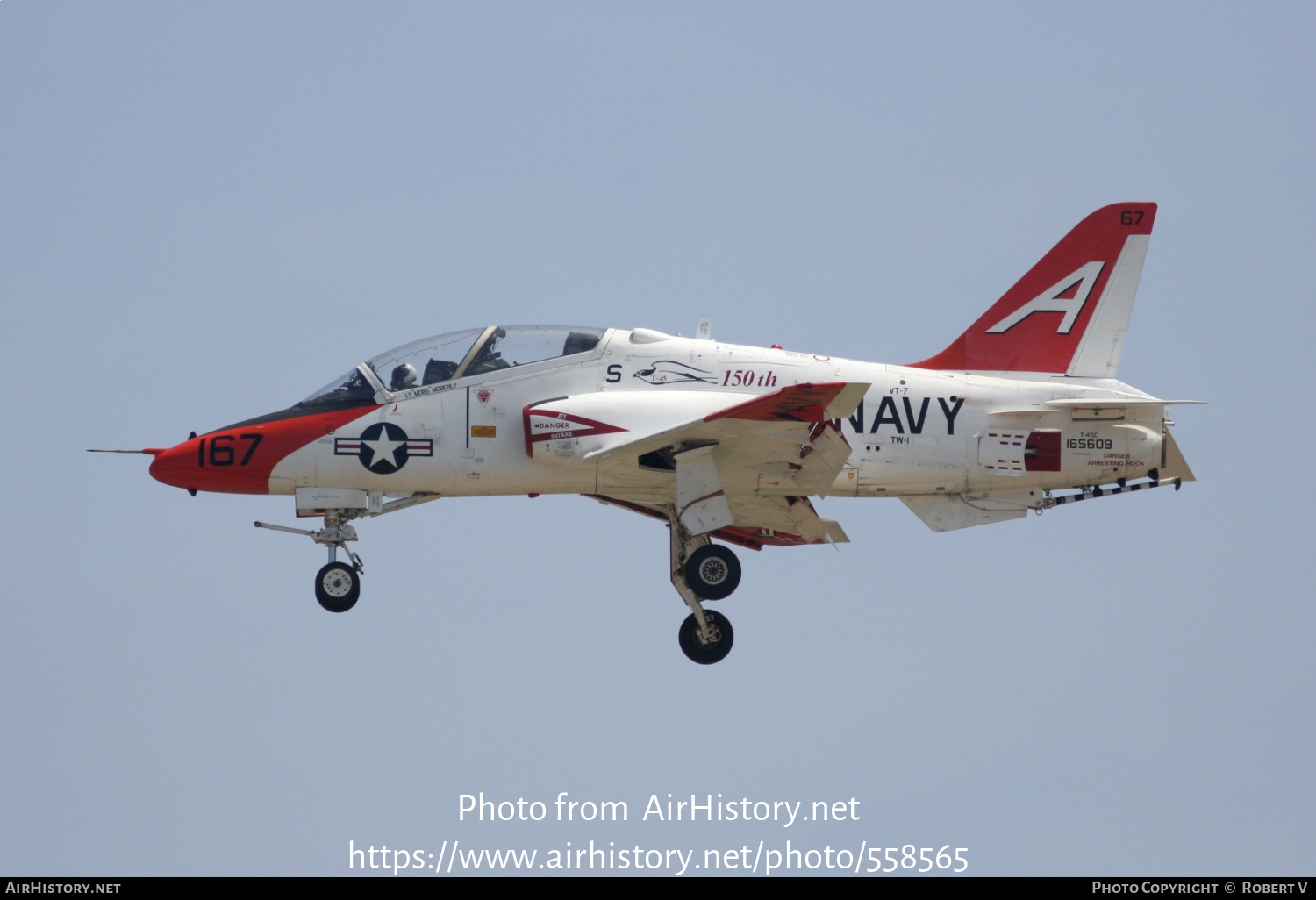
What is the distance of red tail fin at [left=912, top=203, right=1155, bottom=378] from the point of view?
67.4 ft

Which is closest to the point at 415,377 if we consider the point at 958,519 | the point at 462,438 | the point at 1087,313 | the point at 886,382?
the point at 462,438

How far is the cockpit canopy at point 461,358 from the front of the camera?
1958 centimetres

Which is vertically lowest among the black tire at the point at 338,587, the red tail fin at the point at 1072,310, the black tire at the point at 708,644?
the black tire at the point at 708,644

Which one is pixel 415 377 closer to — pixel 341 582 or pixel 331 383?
pixel 331 383

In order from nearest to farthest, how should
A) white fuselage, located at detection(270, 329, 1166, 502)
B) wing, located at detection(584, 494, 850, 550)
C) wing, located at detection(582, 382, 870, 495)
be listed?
wing, located at detection(582, 382, 870, 495) → white fuselage, located at detection(270, 329, 1166, 502) → wing, located at detection(584, 494, 850, 550)

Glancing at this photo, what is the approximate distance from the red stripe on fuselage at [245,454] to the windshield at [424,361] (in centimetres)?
50

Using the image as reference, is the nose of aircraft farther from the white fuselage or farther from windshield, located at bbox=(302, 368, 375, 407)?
windshield, located at bbox=(302, 368, 375, 407)

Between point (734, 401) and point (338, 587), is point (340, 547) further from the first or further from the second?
point (734, 401)

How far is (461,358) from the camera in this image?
19656mm

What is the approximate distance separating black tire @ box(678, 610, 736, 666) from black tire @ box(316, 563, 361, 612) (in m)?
4.22

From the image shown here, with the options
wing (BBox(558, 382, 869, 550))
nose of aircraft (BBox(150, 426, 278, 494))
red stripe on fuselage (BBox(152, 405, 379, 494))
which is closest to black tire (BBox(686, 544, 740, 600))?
wing (BBox(558, 382, 869, 550))

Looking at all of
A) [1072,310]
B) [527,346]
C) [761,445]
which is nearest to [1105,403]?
[1072,310]

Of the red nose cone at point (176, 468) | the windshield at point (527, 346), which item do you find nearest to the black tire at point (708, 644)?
the windshield at point (527, 346)

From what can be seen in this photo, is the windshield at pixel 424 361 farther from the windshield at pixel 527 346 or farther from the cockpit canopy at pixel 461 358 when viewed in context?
the windshield at pixel 527 346
